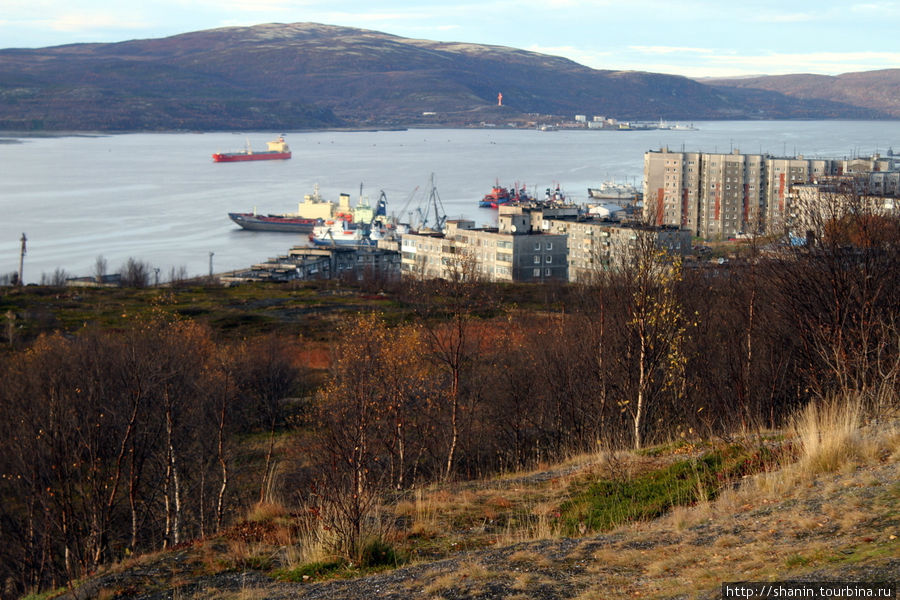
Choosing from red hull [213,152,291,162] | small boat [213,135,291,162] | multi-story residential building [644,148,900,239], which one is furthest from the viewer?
small boat [213,135,291,162]

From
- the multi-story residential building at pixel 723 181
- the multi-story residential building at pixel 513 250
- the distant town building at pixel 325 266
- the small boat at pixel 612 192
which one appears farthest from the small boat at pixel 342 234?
the small boat at pixel 612 192

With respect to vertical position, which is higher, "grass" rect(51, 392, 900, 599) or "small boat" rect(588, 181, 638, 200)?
"small boat" rect(588, 181, 638, 200)

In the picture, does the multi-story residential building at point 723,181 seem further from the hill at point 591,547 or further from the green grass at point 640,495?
the hill at point 591,547

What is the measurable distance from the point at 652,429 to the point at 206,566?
3425 millimetres

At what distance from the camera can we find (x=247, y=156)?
8244 centimetres

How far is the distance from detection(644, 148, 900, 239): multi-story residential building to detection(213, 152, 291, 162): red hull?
46.5 m

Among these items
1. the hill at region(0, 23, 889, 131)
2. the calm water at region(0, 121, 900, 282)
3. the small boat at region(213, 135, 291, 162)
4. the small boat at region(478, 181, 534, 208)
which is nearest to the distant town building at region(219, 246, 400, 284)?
the calm water at region(0, 121, 900, 282)

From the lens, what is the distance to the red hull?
78.6 meters

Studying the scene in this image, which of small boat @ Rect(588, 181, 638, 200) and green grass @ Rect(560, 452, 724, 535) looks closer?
green grass @ Rect(560, 452, 724, 535)

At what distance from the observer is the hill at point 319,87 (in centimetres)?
11681

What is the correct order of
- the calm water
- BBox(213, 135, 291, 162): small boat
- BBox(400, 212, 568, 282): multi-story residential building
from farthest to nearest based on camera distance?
BBox(213, 135, 291, 162): small boat
the calm water
BBox(400, 212, 568, 282): multi-story residential building

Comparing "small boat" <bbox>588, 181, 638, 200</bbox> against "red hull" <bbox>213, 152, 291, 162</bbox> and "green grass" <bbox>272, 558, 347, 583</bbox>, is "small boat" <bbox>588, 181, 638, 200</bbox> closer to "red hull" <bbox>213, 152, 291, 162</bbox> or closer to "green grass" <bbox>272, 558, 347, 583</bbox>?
"red hull" <bbox>213, 152, 291, 162</bbox>

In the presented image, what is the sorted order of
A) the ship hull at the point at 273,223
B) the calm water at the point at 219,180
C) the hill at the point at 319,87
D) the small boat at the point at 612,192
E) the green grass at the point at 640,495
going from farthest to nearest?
1. the hill at the point at 319,87
2. the small boat at the point at 612,192
3. the ship hull at the point at 273,223
4. the calm water at the point at 219,180
5. the green grass at the point at 640,495

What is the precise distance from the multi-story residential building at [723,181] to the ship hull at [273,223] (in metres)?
16.4
